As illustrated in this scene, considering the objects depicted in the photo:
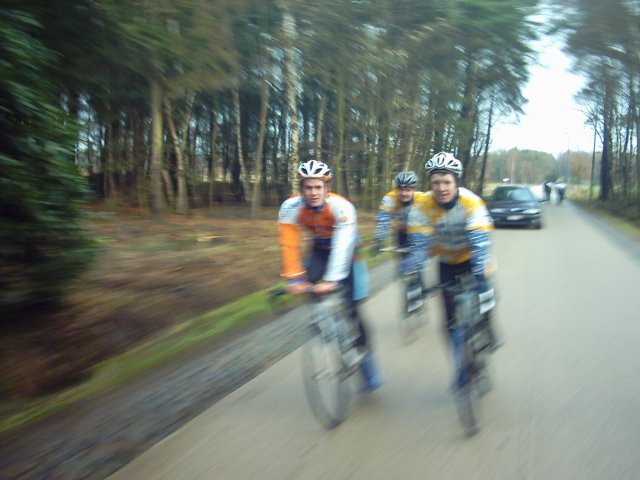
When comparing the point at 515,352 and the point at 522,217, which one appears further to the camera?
the point at 522,217

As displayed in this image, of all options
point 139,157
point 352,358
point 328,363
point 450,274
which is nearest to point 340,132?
point 139,157

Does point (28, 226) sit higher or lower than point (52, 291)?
higher

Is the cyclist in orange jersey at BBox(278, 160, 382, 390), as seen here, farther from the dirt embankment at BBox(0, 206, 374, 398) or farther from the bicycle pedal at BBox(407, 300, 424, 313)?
the dirt embankment at BBox(0, 206, 374, 398)

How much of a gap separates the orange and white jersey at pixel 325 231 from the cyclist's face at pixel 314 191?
88mm

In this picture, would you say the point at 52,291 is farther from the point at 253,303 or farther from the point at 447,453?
the point at 447,453

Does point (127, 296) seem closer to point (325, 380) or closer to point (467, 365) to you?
point (325, 380)

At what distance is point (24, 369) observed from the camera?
15.0 ft

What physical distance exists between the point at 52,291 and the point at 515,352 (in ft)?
14.8

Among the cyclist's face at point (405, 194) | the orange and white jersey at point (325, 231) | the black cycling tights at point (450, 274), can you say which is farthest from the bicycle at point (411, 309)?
the orange and white jersey at point (325, 231)

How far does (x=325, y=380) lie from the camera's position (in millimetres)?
3893

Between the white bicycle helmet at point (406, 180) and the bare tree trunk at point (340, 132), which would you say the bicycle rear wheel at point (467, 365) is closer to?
the white bicycle helmet at point (406, 180)

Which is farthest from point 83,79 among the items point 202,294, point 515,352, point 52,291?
point 515,352

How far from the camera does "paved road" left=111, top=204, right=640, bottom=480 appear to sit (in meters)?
3.31

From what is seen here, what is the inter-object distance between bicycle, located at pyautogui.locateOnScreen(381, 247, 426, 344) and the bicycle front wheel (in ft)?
7.27
